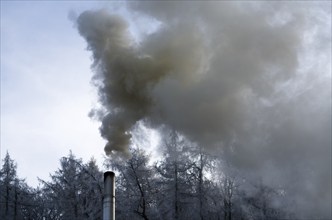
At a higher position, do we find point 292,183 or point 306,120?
point 306,120

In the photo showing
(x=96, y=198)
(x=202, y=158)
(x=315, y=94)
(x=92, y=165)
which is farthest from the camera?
(x=92, y=165)

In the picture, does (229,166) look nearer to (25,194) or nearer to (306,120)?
(306,120)

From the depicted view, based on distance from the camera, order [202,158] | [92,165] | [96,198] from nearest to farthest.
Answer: [202,158], [96,198], [92,165]

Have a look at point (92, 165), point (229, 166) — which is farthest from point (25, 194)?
point (229, 166)

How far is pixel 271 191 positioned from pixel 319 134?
278 inches

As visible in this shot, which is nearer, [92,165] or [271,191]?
[271,191]

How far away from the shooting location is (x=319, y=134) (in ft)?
105

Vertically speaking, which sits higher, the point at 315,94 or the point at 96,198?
the point at 315,94

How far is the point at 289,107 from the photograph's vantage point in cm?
3378

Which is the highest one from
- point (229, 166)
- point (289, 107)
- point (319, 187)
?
point (289, 107)

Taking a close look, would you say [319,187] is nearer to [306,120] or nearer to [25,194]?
[306,120]

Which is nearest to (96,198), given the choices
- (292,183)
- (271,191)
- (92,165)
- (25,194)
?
(92,165)

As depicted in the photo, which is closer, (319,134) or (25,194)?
(319,134)

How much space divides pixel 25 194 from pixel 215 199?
70.7 feet
